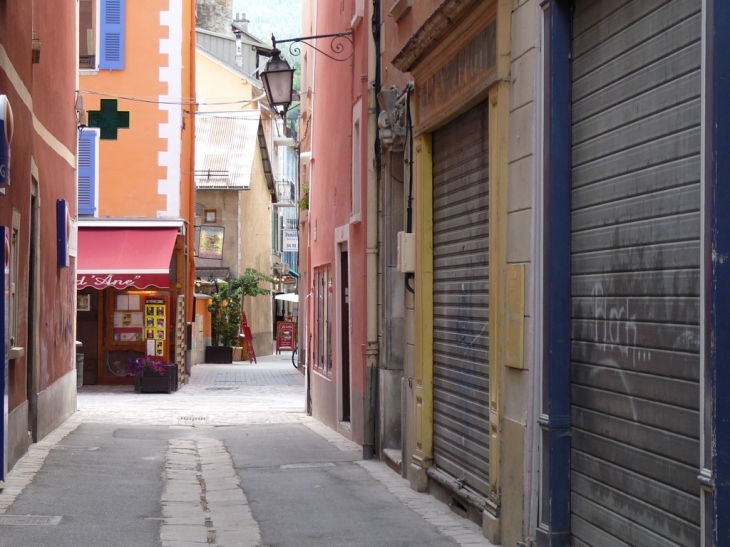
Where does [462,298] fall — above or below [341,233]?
below

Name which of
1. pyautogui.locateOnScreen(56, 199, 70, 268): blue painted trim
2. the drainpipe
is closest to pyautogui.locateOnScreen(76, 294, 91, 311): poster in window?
pyautogui.locateOnScreen(56, 199, 70, 268): blue painted trim

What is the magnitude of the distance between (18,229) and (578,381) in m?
6.80

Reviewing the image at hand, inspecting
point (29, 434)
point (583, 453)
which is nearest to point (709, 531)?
point (583, 453)

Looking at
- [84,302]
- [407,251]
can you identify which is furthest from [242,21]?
[407,251]

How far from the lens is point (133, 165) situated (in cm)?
2750

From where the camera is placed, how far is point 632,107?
5.83 meters

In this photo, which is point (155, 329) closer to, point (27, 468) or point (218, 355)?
point (218, 355)

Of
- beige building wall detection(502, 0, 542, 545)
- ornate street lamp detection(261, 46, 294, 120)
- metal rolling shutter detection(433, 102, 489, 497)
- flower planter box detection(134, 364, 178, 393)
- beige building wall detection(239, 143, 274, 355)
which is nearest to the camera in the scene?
beige building wall detection(502, 0, 542, 545)

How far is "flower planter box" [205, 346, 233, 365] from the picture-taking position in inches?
1581

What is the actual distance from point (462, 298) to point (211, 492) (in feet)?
9.39

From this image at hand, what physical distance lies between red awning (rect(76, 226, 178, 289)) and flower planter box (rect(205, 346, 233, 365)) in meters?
13.5

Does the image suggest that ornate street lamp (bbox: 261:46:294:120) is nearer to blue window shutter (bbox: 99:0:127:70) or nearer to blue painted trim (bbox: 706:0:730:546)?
blue painted trim (bbox: 706:0:730:546)

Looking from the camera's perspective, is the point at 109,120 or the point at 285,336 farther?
the point at 285,336

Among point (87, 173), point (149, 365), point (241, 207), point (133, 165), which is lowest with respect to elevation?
point (149, 365)
